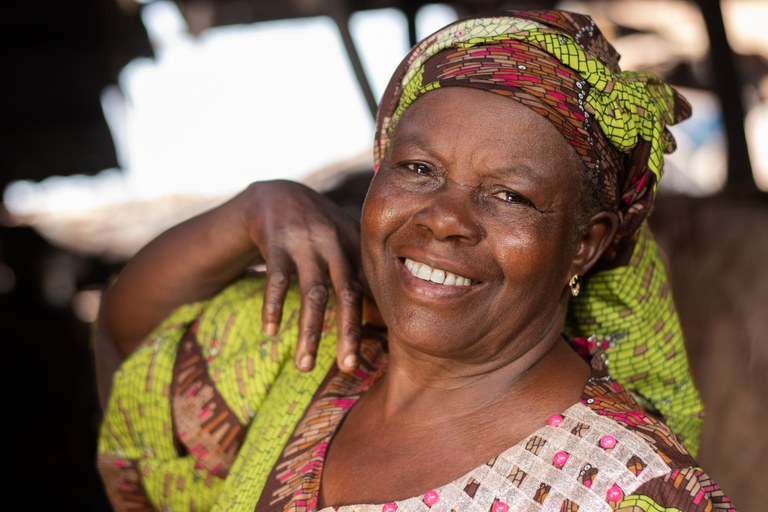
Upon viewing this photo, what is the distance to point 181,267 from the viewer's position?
7.98ft

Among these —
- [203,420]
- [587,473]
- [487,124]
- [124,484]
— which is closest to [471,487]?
[587,473]

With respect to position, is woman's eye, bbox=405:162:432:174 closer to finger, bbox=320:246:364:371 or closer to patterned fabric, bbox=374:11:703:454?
patterned fabric, bbox=374:11:703:454

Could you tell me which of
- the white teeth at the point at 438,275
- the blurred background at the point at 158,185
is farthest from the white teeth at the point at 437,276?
the blurred background at the point at 158,185

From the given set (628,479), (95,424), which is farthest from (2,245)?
(628,479)

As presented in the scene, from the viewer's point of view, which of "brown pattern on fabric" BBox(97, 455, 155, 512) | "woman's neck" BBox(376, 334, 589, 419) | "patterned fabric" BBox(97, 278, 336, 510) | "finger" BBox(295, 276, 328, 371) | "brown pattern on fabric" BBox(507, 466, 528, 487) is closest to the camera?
"brown pattern on fabric" BBox(507, 466, 528, 487)

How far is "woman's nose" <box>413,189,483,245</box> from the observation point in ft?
5.95

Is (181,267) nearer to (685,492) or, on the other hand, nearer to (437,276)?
(437,276)

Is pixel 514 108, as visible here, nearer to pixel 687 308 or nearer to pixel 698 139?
pixel 687 308

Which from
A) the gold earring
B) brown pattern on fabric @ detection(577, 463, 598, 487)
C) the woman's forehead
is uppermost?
the woman's forehead

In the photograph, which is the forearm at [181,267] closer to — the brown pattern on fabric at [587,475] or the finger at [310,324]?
the finger at [310,324]

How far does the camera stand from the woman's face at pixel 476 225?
6.01 ft

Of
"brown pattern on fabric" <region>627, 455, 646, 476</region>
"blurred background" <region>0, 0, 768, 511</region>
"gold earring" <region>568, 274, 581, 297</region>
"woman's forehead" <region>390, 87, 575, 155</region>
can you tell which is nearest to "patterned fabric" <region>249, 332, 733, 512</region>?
"brown pattern on fabric" <region>627, 455, 646, 476</region>

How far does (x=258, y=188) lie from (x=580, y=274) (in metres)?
0.86

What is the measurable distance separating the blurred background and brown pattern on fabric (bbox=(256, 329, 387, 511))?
188cm
